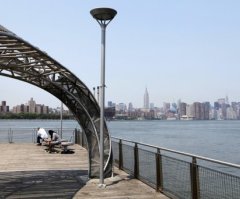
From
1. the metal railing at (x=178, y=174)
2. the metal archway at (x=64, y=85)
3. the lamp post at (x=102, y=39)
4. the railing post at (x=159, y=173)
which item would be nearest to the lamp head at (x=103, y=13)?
Result: the lamp post at (x=102, y=39)

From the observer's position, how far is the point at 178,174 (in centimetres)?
944

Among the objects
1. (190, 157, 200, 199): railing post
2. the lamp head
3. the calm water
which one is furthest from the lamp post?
the calm water

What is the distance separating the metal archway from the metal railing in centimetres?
107

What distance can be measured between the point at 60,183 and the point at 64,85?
112 inches

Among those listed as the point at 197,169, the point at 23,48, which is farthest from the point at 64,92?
the point at 197,169

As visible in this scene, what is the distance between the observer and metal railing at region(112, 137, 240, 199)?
7.79 meters

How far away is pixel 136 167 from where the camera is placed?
38.0 ft

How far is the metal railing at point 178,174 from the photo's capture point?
7.79 m

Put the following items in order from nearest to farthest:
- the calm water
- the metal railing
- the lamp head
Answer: the metal railing → the lamp head → the calm water

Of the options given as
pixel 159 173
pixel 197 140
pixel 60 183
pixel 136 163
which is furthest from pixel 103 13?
pixel 197 140

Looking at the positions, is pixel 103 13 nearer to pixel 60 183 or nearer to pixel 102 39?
pixel 102 39

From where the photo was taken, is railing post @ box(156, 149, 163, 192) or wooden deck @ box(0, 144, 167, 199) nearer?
wooden deck @ box(0, 144, 167, 199)

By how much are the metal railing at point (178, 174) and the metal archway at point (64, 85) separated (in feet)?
3.52

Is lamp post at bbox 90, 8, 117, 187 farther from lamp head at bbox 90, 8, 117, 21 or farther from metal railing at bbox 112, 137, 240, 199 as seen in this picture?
metal railing at bbox 112, 137, 240, 199
